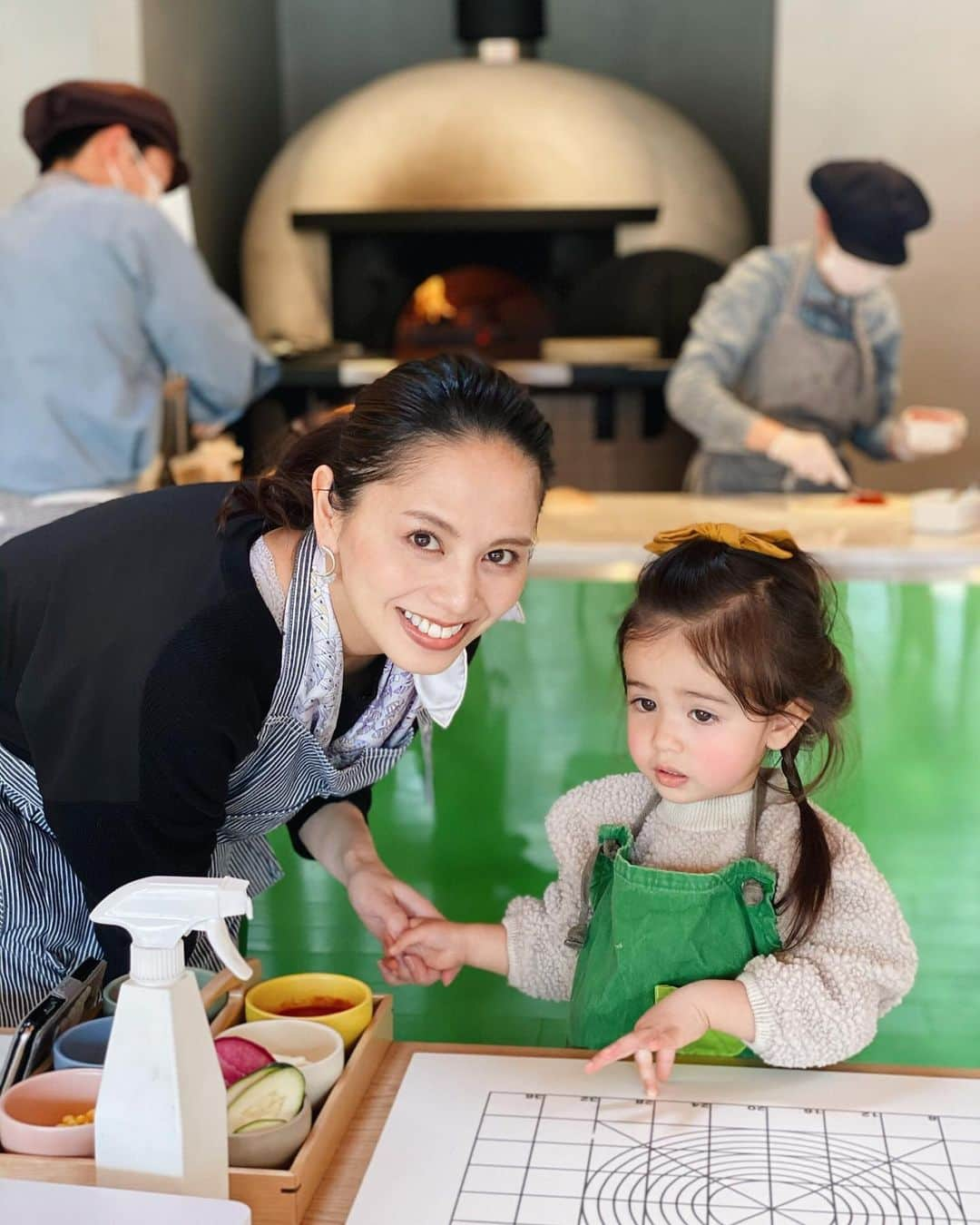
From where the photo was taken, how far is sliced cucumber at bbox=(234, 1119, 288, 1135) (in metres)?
0.93

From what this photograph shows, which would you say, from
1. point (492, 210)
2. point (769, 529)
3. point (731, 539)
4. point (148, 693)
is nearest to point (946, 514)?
point (769, 529)

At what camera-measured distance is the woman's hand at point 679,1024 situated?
105cm

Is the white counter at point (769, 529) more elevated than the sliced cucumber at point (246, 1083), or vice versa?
the sliced cucumber at point (246, 1083)

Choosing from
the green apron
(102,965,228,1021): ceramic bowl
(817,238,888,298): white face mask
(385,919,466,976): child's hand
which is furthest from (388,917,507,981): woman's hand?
(817,238,888,298): white face mask

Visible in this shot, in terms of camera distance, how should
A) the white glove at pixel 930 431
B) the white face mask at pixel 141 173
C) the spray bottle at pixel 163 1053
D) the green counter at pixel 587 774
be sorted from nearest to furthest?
the spray bottle at pixel 163 1053
the green counter at pixel 587 774
the white face mask at pixel 141 173
the white glove at pixel 930 431

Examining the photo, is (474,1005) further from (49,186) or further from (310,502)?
(49,186)

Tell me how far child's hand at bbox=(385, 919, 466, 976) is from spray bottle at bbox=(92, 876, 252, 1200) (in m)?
0.45

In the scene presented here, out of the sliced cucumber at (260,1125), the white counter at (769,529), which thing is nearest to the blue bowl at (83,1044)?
the sliced cucumber at (260,1125)

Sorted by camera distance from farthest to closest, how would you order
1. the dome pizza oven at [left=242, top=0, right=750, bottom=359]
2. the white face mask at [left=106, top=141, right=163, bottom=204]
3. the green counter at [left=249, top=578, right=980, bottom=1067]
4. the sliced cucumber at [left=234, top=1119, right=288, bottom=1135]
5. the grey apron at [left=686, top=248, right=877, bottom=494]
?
1. the dome pizza oven at [left=242, top=0, right=750, bottom=359]
2. the grey apron at [left=686, top=248, right=877, bottom=494]
3. the white face mask at [left=106, top=141, right=163, bottom=204]
4. the green counter at [left=249, top=578, right=980, bottom=1067]
5. the sliced cucumber at [left=234, top=1119, right=288, bottom=1135]

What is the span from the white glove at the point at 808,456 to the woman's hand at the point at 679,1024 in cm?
187

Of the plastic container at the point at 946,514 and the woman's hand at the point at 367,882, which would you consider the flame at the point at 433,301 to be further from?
the woman's hand at the point at 367,882

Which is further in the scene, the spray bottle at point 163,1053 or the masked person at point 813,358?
the masked person at point 813,358

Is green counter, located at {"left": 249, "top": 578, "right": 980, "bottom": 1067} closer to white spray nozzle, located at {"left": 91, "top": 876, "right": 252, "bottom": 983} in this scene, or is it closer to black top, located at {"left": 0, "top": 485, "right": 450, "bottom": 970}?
black top, located at {"left": 0, "top": 485, "right": 450, "bottom": 970}

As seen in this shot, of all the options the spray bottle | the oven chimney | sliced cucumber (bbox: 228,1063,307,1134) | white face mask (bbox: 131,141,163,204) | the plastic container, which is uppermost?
the oven chimney
